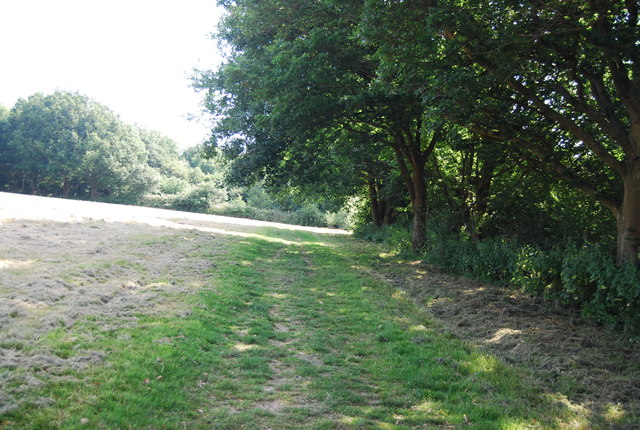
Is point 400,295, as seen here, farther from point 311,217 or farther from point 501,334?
point 311,217

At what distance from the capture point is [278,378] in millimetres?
5348

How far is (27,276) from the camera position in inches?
301

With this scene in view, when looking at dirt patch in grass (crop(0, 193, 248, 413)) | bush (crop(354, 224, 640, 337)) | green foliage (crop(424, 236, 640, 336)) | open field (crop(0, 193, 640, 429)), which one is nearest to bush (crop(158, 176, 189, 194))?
dirt patch in grass (crop(0, 193, 248, 413))

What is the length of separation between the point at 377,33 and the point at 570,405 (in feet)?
24.1

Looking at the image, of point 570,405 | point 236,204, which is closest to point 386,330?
point 570,405

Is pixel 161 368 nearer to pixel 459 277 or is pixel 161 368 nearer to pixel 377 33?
pixel 377 33

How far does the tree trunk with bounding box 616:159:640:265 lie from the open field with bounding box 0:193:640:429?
1.82 m

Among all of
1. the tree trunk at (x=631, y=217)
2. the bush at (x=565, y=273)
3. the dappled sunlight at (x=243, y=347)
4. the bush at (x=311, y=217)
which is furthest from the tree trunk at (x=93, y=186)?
the tree trunk at (x=631, y=217)

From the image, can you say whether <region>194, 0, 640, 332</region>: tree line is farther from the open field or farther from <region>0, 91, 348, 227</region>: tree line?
<region>0, 91, 348, 227</region>: tree line

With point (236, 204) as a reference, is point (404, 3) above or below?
above

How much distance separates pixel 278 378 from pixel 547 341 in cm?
480

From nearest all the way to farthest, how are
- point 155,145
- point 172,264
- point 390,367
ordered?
point 390,367, point 172,264, point 155,145

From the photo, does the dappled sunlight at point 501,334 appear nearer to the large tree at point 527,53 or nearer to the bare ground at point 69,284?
the large tree at point 527,53

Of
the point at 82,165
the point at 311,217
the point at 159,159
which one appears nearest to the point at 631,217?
the point at 311,217
